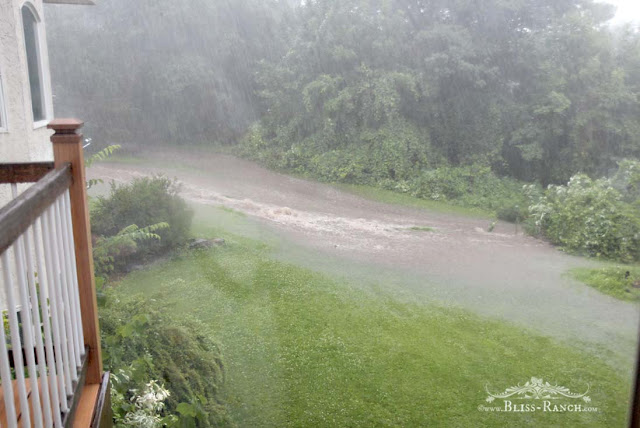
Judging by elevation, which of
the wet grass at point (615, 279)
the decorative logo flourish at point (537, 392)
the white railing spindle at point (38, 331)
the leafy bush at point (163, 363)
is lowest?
the decorative logo flourish at point (537, 392)

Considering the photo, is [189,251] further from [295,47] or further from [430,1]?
[430,1]

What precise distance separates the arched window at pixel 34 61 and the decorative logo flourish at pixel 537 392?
3857 mm

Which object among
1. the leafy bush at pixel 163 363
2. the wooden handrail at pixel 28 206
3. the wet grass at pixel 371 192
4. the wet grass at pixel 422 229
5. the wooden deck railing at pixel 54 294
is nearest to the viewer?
the wooden handrail at pixel 28 206

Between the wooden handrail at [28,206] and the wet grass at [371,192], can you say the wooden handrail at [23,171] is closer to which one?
the wooden handrail at [28,206]

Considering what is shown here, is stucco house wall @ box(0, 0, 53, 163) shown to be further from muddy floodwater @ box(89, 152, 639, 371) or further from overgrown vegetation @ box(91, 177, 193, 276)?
muddy floodwater @ box(89, 152, 639, 371)

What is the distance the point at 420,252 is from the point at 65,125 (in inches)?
213

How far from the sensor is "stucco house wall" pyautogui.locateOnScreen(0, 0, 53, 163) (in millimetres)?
3283

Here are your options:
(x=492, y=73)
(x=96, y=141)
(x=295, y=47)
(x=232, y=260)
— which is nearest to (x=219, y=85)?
(x=295, y=47)

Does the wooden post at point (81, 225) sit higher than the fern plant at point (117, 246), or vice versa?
the wooden post at point (81, 225)

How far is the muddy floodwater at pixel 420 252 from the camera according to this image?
454 cm

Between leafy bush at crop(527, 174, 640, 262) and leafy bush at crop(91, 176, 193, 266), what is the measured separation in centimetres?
484

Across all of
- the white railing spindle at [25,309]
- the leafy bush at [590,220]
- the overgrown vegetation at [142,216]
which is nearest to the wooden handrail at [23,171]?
the white railing spindle at [25,309]

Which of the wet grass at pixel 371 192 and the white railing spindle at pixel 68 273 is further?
the wet grass at pixel 371 192

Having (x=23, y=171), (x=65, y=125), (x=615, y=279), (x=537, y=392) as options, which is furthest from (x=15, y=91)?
(x=615, y=279)
